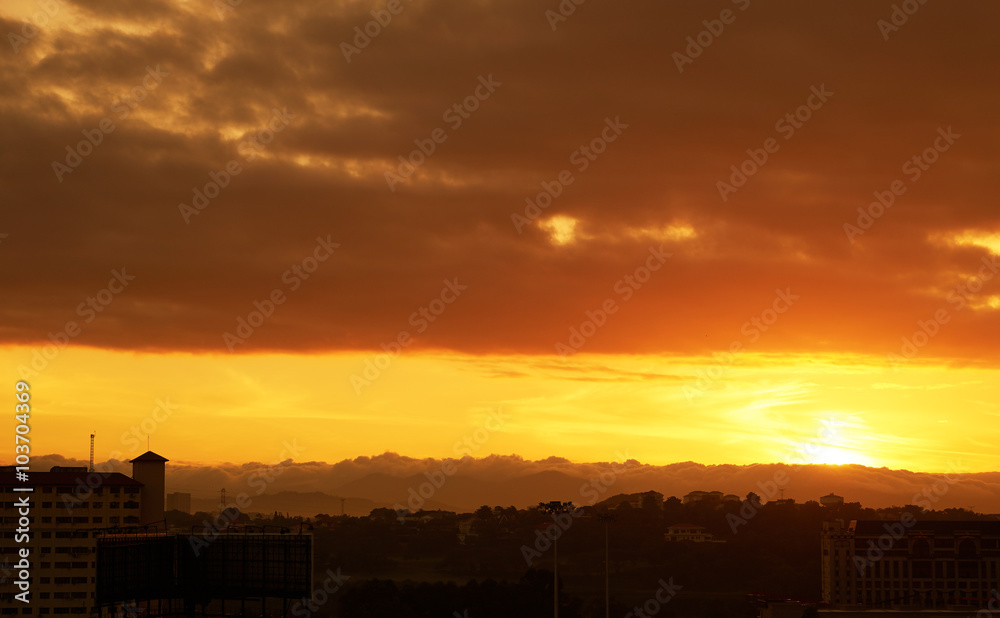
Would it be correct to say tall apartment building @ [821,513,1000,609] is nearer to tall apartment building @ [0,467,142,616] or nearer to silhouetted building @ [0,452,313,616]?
silhouetted building @ [0,452,313,616]

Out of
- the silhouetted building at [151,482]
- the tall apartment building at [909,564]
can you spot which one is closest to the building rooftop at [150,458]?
the silhouetted building at [151,482]

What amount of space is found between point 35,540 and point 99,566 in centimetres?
4265

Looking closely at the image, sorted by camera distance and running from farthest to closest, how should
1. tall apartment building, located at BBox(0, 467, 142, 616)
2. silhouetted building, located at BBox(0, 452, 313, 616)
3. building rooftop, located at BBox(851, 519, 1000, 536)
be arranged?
building rooftop, located at BBox(851, 519, 1000, 536) → tall apartment building, located at BBox(0, 467, 142, 616) → silhouetted building, located at BBox(0, 452, 313, 616)

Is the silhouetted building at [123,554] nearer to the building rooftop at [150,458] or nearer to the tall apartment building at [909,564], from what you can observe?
the building rooftop at [150,458]

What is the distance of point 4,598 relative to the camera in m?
123

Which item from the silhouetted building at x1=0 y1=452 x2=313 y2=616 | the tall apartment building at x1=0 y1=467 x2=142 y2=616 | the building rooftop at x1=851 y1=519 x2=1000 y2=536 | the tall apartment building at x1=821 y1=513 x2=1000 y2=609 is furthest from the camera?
the building rooftop at x1=851 y1=519 x2=1000 y2=536

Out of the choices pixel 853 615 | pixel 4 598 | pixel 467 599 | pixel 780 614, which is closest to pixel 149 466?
pixel 4 598

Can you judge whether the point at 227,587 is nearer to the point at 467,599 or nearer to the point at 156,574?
the point at 156,574

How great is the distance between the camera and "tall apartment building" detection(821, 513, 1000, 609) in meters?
185

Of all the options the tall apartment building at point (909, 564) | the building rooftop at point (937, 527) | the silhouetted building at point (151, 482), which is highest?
the silhouetted building at point (151, 482)

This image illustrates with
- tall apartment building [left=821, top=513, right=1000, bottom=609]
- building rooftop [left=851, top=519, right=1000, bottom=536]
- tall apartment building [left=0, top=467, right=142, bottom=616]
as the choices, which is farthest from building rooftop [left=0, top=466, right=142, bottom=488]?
building rooftop [left=851, top=519, right=1000, bottom=536]

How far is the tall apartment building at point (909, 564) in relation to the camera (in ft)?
606

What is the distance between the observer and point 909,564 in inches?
7343

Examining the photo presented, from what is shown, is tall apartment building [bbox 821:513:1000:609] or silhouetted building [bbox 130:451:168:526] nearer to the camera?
silhouetted building [bbox 130:451:168:526]
